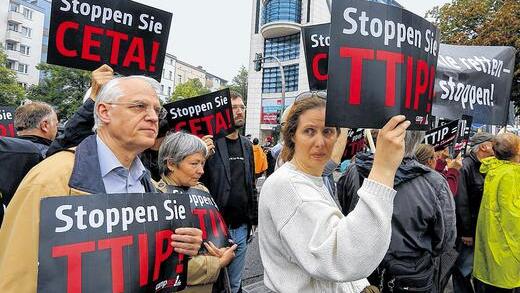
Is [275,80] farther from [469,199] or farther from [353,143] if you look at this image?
[469,199]

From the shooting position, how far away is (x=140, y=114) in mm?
1831

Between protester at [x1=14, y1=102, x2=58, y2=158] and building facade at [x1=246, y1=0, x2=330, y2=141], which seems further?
building facade at [x1=246, y1=0, x2=330, y2=141]

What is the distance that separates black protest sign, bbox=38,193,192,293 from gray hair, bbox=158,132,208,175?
3.41ft

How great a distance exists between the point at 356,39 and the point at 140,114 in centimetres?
100

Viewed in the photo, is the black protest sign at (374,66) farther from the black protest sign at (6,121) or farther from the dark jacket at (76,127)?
the black protest sign at (6,121)

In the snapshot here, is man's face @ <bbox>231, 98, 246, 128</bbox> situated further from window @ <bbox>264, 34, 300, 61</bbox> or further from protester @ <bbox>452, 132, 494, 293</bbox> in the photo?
window @ <bbox>264, 34, 300, 61</bbox>

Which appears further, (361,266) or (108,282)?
(108,282)

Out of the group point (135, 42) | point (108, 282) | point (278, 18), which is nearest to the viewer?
point (108, 282)

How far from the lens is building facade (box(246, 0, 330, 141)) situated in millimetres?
43531

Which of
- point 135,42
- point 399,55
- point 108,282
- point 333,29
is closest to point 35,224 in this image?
point 108,282

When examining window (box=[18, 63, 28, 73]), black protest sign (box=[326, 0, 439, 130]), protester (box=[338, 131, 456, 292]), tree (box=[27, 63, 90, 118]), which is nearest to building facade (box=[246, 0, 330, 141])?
tree (box=[27, 63, 90, 118])

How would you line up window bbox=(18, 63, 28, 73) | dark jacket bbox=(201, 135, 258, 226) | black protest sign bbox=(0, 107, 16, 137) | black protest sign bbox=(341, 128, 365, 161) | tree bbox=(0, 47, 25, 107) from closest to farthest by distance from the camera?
dark jacket bbox=(201, 135, 258, 226), black protest sign bbox=(341, 128, 365, 161), black protest sign bbox=(0, 107, 16, 137), tree bbox=(0, 47, 25, 107), window bbox=(18, 63, 28, 73)

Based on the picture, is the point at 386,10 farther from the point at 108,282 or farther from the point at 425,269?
the point at 425,269

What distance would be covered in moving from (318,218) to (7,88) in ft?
149
